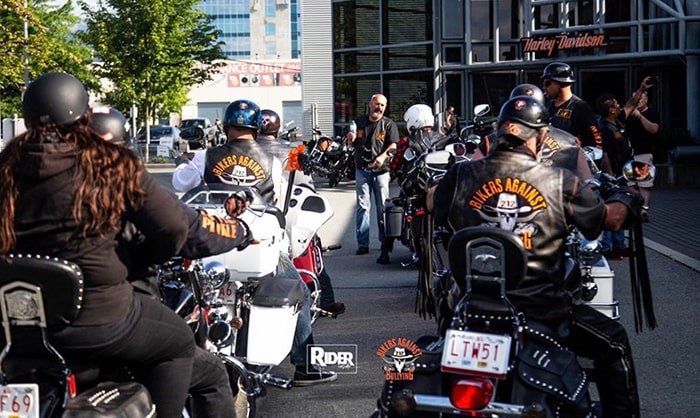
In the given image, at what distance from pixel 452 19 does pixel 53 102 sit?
2644 cm

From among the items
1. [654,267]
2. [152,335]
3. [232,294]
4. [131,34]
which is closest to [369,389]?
[232,294]

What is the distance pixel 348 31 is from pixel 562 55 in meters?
7.88

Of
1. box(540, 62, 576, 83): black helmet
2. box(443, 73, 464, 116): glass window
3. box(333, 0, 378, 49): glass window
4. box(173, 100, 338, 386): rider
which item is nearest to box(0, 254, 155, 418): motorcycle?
box(173, 100, 338, 386): rider

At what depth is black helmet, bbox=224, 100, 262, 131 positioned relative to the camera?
→ 692 cm

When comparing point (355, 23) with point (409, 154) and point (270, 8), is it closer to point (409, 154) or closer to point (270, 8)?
point (409, 154)

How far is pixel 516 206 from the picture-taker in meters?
4.45

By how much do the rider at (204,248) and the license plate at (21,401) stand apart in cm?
60

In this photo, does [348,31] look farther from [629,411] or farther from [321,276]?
[629,411]

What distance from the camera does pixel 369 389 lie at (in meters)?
6.61

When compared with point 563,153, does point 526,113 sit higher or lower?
higher

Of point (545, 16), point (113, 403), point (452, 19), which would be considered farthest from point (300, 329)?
point (452, 19)

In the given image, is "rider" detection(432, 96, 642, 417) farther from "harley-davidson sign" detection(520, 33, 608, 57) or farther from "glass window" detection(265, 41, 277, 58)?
"glass window" detection(265, 41, 277, 58)

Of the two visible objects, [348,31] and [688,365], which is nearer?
[688,365]
